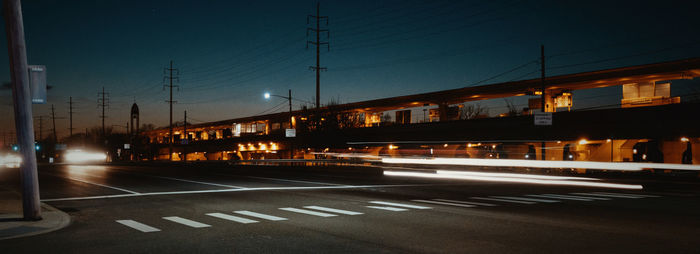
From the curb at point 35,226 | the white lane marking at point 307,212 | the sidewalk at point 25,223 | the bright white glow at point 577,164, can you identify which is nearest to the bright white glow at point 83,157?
the bright white glow at point 577,164

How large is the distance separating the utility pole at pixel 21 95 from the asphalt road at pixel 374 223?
3.73 feet

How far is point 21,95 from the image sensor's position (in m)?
10.4

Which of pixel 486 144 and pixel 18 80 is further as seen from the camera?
pixel 486 144

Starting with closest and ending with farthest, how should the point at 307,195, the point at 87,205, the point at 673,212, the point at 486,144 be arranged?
the point at 673,212
the point at 87,205
the point at 307,195
the point at 486,144

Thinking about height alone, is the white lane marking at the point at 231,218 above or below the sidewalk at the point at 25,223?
below

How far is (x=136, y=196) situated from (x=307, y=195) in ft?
17.9

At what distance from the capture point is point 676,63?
42312 mm

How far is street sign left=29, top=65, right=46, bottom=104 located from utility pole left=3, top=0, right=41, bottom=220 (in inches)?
9.4

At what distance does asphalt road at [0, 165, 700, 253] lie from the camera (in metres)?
8.14

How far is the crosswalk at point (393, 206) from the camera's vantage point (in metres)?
11.1

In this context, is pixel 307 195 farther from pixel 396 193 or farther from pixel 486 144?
pixel 486 144

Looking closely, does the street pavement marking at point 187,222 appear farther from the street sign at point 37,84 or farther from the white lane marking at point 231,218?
the street sign at point 37,84

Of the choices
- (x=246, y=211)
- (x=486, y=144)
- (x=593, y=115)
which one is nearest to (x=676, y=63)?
(x=593, y=115)

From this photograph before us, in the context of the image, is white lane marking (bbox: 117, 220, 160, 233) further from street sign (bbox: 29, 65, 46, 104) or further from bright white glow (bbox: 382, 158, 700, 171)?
bright white glow (bbox: 382, 158, 700, 171)
